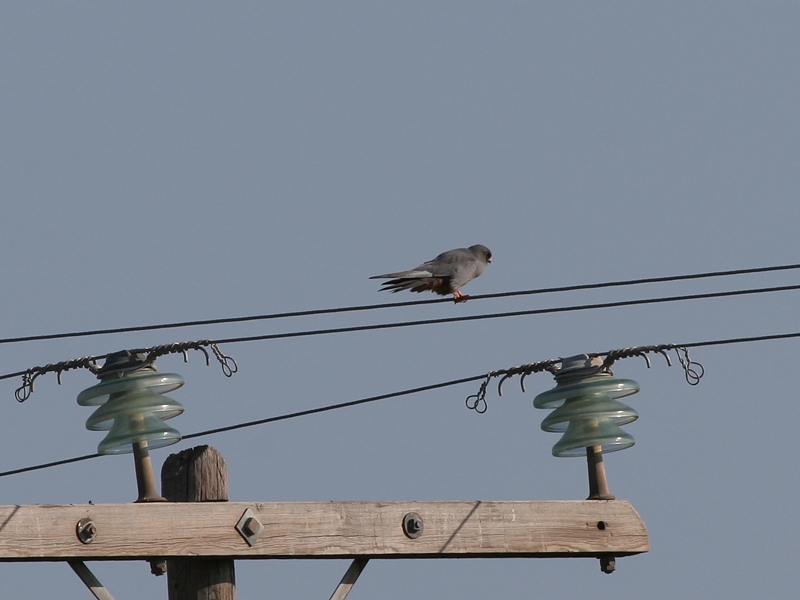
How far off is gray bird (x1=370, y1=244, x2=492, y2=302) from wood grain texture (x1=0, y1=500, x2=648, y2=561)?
5.06 meters

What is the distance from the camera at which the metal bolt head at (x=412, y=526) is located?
624 centimetres

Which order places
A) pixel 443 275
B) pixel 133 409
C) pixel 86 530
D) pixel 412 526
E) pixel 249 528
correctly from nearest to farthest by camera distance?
pixel 86 530 < pixel 249 528 < pixel 412 526 < pixel 133 409 < pixel 443 275

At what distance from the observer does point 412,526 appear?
20.5 feet

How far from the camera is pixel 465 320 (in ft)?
24.5

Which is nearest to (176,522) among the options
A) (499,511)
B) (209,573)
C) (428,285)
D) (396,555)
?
(209,573)

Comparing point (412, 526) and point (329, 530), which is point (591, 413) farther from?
point (329, 530)

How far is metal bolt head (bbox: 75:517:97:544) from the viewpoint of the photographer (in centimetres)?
586

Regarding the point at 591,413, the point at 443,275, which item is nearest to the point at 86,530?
the point at 591,413

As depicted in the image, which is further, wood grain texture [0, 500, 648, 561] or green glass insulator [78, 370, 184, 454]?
green glass insulator [78, 370, 184, 454]

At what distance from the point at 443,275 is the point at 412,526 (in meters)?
6.10

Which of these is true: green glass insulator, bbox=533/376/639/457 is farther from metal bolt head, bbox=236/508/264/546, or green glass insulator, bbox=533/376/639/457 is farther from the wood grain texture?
metal bolt head, bbox=236/508/264/546

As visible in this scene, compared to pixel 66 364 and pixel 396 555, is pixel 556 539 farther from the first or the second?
pixel 66 364

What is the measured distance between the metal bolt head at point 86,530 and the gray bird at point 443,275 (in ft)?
18.7

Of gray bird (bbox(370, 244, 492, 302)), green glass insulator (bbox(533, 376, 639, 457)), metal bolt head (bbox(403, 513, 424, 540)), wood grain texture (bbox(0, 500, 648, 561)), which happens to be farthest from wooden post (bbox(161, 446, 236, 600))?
gray bird (bbox(370, 244, 492, 302))
